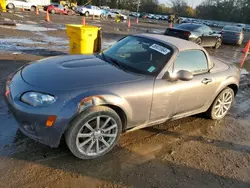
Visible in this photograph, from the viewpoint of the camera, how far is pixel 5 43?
9.75 m

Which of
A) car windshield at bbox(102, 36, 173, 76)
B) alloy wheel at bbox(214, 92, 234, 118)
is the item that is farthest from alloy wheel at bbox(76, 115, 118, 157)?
alloy wheel at bbox(214, 92, 234, 118)

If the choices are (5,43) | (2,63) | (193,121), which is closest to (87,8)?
(5,43)

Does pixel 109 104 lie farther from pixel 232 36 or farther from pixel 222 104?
pixel 232 36

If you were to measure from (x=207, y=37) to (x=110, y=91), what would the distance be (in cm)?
1354

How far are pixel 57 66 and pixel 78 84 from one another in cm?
71

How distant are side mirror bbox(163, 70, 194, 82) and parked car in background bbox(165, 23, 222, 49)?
10714 mm

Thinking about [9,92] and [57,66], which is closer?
[9,92]

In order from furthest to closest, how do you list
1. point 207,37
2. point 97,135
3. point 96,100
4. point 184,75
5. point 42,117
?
1. point 207,37
2. point 184,75
3. point 97,135
4. point 96,100
5. point 42,117

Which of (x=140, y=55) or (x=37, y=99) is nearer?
(x=37, y=99)

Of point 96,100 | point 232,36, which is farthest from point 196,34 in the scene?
point 96,100

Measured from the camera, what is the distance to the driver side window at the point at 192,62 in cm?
376

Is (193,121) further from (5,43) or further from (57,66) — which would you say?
(5,43)

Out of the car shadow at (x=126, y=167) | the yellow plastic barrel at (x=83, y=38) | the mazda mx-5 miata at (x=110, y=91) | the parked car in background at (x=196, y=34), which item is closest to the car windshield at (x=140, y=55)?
the mazda mx-5 miata at (x=110, y=91)

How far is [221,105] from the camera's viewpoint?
4.77 m
